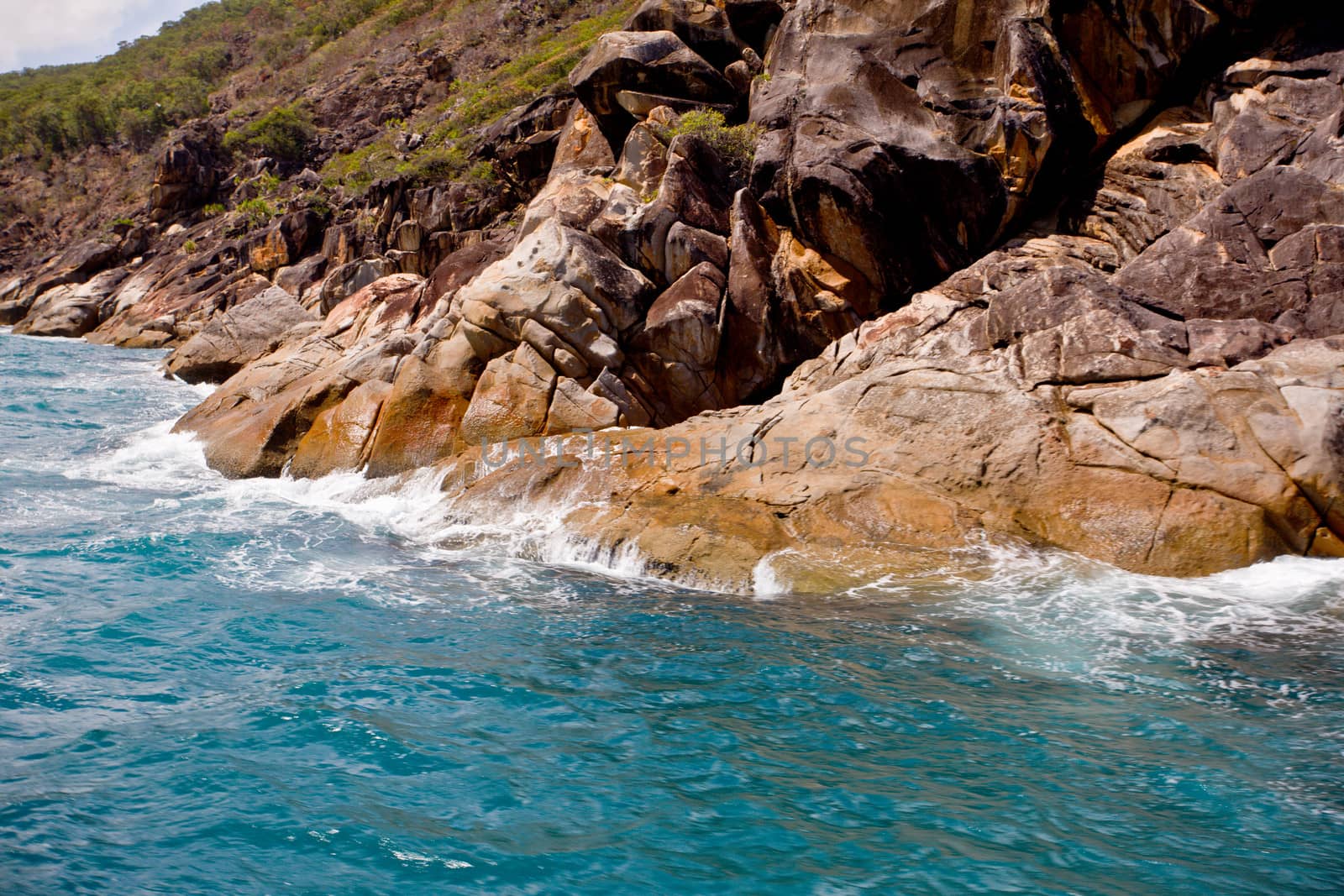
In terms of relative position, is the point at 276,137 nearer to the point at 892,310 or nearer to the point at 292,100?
the point at 292,100

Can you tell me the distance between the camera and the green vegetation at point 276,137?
141ft

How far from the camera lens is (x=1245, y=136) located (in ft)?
43.9

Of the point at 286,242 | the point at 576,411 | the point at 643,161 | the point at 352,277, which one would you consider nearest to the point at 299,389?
the point at 576,411

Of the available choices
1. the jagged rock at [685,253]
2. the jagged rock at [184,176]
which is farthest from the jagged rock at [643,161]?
the jagged rock at [184,176]

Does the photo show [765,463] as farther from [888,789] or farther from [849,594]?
[888,789]

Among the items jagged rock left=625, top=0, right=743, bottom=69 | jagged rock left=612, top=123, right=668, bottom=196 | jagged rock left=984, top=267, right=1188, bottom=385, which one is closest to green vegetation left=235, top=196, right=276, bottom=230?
jagged rock left=625, top=0, right=743, bottom=69

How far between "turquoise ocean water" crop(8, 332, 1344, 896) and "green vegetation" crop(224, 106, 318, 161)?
1530 inches

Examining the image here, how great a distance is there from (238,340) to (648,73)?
12.2 m

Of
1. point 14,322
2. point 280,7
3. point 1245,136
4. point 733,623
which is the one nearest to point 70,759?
point 733,623

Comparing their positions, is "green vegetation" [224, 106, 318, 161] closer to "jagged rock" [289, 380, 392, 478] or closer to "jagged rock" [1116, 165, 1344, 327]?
"jagged rock" [289, 380, 392, 478]

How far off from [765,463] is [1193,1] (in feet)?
35.8

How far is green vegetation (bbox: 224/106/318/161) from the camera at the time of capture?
43.1 meters

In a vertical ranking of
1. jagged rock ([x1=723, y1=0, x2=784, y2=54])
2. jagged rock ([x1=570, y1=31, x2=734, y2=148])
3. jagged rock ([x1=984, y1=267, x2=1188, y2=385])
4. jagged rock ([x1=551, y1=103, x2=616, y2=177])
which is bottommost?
jagged rock ([x1=984, y1=267, x2=1188, y2=385])

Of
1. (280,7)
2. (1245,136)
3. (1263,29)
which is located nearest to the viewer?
(1245,136)
